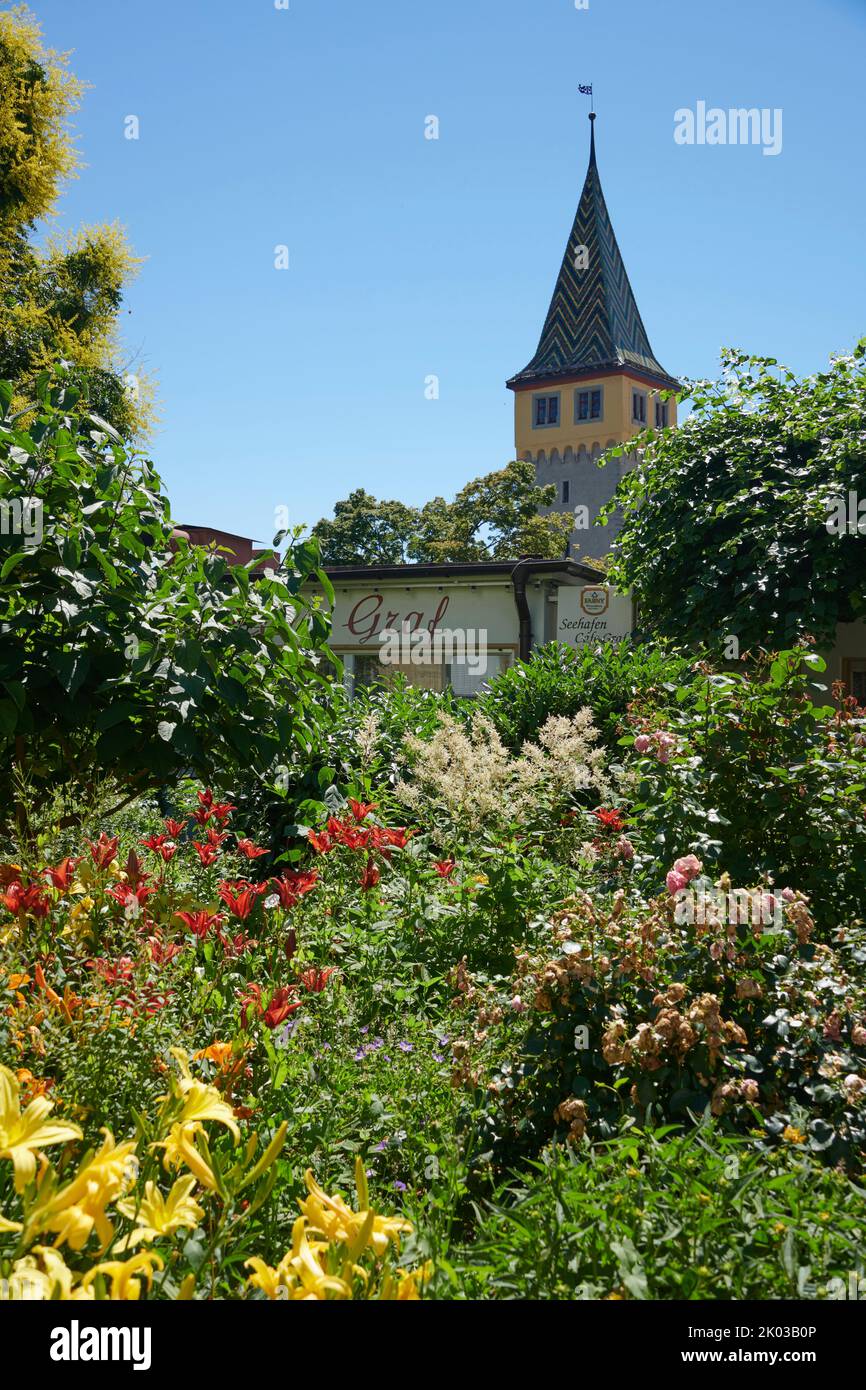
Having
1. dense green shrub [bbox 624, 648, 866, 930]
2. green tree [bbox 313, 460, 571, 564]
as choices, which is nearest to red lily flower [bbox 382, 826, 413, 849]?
dense green shrub [bbox 624, 648, 866, 930]

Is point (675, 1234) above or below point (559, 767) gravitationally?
below

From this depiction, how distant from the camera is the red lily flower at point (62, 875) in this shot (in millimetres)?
2869

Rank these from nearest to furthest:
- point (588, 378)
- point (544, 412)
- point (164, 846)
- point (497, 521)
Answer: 1. point (164, 846)
2. point (497, 521)
3. point (588, 378)
4. point (544, 412)

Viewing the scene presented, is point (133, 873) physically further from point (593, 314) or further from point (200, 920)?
point (593, 314)

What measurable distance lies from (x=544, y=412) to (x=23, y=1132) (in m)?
67.0

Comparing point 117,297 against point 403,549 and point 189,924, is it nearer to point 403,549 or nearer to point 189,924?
point 189,924

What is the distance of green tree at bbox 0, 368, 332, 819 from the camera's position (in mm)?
3279

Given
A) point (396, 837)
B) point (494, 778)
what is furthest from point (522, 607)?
point (396, 837)

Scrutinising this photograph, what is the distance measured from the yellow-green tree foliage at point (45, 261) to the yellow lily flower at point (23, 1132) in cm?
1818

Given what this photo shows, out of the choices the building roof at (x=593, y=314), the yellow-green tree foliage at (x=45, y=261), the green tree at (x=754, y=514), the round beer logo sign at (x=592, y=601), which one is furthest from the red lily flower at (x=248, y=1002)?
the building roof at (x=593, y=314)

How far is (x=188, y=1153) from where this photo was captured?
1.64m

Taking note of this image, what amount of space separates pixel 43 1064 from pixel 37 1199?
873 millimetres

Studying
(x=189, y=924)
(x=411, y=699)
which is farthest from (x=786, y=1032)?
(x=411, y=699)

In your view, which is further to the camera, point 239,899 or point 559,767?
point 559,767
